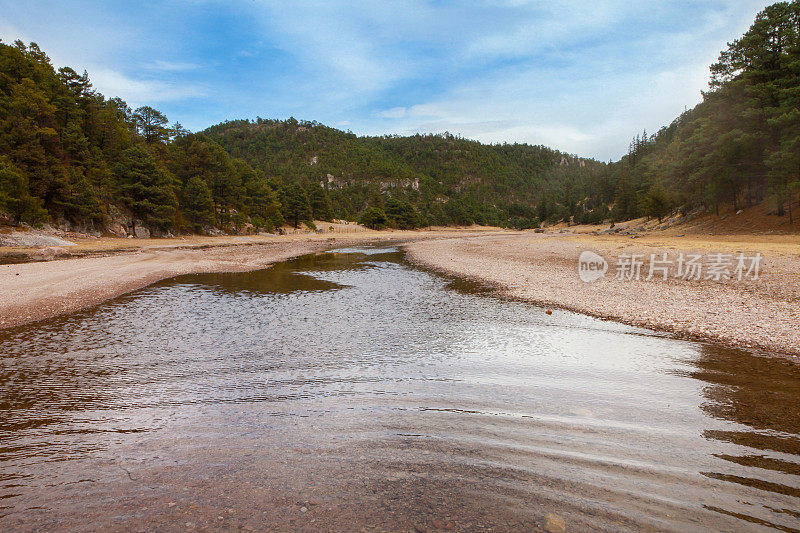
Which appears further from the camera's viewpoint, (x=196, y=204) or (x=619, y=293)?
(x=196, y=204)

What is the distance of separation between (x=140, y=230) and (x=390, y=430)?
60.2m

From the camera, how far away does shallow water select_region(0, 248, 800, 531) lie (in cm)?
381

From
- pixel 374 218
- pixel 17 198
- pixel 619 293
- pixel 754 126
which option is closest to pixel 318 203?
pixel 374 218

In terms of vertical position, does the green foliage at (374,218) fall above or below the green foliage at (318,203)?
below

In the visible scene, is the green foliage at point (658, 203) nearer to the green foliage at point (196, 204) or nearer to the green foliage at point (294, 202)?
the green foliage at point (294, 202)

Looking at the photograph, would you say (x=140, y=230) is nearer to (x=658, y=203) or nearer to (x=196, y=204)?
(x=196, y=204)

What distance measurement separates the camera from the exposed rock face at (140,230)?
170 feet

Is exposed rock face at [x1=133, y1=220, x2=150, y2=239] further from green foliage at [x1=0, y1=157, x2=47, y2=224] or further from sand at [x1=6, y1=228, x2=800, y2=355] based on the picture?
sand at [x1=6, y1=228, x2=800, y2=355]

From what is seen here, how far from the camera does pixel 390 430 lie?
563 centimetres

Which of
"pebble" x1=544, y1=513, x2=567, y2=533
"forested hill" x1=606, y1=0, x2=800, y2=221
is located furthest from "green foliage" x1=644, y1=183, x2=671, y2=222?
"pebble" x1=544, y1=513, x2=567, y2=533

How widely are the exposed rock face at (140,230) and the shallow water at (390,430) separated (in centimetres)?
4833

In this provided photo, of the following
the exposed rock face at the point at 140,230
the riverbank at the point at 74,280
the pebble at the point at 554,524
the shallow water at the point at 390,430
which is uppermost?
the exposed rock face at the point at 140,230

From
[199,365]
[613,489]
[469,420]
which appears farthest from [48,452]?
[613,489]

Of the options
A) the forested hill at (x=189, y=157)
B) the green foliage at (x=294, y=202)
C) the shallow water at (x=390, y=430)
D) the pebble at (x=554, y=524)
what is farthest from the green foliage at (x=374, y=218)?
the pebble at (x=554, y=524)
